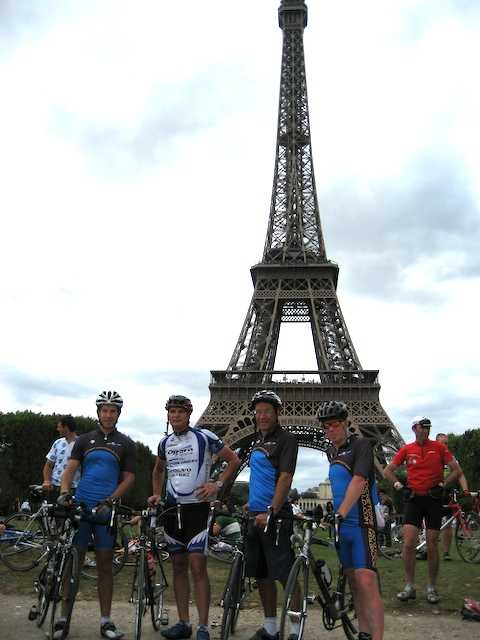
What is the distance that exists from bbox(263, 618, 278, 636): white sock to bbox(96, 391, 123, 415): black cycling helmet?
7.95 feet

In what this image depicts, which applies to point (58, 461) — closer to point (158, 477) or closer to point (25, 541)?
point (25, 541)

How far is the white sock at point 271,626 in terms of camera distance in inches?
221

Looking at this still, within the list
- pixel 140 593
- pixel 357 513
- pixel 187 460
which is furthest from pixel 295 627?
pixel 187 460

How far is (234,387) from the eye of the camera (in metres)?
43.5

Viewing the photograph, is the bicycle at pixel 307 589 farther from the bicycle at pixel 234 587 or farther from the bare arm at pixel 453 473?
the bare arm at pixel 453 473

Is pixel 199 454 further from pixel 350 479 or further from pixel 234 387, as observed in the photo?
pixel 234 387

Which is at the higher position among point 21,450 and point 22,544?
point 21,450

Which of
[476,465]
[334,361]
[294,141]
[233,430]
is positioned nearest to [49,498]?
[476,465]

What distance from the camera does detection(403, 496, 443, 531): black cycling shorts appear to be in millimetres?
8023

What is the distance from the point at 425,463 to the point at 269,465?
9.90ft

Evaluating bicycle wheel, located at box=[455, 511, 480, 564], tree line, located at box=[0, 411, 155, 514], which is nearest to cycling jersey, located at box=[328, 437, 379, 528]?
bicycle wheel, located at box=[455, 511, 480, 564]

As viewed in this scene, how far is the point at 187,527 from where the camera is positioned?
20.0 ft

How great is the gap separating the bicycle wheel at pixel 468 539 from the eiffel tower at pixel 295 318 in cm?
2503

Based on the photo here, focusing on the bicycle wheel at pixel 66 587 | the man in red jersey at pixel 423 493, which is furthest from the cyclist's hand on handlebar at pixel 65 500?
the man in red jersey at pixel 423 493
